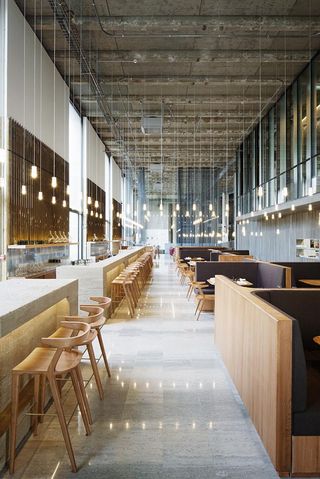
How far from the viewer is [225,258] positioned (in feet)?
35.4

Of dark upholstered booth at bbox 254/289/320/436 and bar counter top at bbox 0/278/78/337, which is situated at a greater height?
bar counter top at bbox 0/278/78/337

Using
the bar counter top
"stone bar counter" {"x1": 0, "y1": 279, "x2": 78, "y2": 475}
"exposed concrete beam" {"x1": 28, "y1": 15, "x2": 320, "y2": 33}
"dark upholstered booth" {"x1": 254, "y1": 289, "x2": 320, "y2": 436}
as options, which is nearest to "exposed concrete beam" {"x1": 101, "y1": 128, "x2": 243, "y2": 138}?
"exposed concrete beam" {"x1": 28, "y1": 15, "x2": 320, "y2": 33}

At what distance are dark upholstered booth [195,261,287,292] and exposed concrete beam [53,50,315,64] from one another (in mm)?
4775

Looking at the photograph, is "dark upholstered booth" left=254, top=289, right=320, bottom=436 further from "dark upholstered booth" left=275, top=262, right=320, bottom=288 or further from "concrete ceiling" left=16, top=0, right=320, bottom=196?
"concrete ceiling" left=16, top=0, right=320, bottom=196

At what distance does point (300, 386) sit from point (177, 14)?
7583 millimetres

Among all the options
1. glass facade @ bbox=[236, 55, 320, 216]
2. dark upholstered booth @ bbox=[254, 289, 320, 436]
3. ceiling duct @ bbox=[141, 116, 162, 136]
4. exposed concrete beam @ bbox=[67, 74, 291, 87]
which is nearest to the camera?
dark upholstered booth @ bbox=[254, 289, 320, 436]

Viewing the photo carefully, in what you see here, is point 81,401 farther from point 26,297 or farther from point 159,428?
point 26,297

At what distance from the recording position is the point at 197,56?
9359 millimetres

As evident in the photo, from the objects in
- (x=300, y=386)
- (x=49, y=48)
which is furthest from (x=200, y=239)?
(x=300, y=386)

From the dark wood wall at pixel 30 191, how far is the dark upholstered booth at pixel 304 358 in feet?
17.9

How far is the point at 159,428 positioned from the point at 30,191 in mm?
6863

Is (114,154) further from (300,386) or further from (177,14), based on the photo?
(300,386)

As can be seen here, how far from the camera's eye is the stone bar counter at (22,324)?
2586 mm

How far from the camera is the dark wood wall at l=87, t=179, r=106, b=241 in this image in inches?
596
